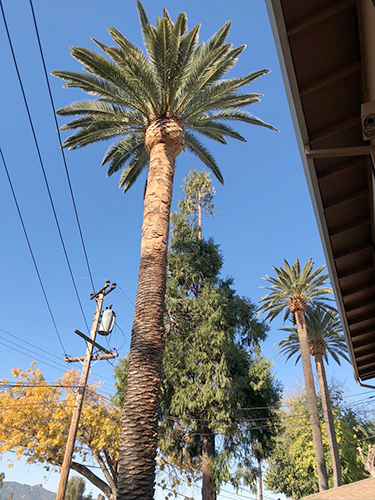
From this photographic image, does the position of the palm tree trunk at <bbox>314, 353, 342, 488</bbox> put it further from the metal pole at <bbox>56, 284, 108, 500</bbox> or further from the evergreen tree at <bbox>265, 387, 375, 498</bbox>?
the metal pole at <bbox>56, 284, 108, 500</bbox>

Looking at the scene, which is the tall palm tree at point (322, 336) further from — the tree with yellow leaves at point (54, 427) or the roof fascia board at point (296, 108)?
the roof fascia board at point (296, 108)

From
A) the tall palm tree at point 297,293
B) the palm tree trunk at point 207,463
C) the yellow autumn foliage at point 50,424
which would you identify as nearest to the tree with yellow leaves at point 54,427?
the yellow autumn foliage at point 50,424

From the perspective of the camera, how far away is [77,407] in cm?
1195

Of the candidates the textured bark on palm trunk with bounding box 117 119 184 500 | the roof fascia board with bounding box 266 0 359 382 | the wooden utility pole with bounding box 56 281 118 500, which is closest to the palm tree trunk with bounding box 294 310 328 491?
the wooden utility pole with bounding box 56 281 118 500

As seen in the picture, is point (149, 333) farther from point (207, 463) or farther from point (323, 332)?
point (323, 332)

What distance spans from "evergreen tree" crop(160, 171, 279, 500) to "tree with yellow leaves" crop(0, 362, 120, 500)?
15.6 feet

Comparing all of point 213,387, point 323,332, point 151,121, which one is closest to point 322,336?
point 323,332

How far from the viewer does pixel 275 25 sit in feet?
9.16

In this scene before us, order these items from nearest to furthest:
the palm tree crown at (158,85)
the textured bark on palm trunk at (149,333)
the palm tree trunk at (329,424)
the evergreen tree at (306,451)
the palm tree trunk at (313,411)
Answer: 1. the textured bark on palm trunk at (149,333)
2. the palm tree crown at (158,85)
3. the palm tree trunk at (313,411)
4. the palm tree trunk at (329,424)
5. the evergreen tree at (306,451)

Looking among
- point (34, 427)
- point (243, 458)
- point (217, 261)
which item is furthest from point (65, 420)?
point (217, 261)

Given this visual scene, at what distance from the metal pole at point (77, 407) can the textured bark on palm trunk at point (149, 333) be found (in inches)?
197

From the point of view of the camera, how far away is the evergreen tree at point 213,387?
1603cm

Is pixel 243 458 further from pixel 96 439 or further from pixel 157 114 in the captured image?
pixel 157 114

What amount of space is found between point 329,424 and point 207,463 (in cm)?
1116
